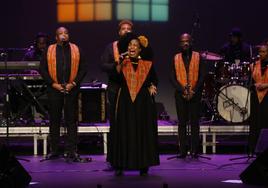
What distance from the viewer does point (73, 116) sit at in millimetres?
10883

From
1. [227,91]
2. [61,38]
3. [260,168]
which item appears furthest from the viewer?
[227,91]

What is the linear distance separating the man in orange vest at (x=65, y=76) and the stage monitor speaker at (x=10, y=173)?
267 centimetres

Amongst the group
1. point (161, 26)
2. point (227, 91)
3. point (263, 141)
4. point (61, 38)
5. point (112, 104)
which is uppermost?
point (161, 26)

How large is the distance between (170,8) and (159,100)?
206 centimetres

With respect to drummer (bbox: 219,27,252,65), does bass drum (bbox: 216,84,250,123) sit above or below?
below

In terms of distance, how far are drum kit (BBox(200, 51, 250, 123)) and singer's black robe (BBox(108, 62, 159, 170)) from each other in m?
3.51

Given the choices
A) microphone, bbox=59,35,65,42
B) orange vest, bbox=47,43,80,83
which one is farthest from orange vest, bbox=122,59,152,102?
microphone, bbox=59,35,65,42

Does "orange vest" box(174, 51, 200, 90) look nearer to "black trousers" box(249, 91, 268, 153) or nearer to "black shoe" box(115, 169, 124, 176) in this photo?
"black trousers" box(249, 91, 268, 153)

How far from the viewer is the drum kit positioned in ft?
41.3

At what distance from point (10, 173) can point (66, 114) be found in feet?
10.7

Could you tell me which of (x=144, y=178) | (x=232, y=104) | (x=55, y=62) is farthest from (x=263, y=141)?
(x=232, y=104)

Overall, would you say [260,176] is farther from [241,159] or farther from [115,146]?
[241,159]

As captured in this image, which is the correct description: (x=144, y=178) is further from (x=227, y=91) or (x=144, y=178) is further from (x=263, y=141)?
(x=227, y=91)

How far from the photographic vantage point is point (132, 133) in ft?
30.0
